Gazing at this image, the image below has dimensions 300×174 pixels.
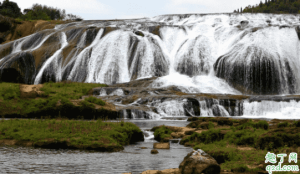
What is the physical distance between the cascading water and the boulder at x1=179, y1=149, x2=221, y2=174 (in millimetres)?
25456

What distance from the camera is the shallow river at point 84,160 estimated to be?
35.6 feet

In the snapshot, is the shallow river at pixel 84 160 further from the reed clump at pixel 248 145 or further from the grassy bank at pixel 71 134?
the reed clump at pixel 248 145

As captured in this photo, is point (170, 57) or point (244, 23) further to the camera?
point (244, 23)

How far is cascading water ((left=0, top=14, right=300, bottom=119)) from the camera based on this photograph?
45.2 m

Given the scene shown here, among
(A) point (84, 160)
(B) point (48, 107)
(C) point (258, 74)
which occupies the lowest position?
(A) point (84, 160)

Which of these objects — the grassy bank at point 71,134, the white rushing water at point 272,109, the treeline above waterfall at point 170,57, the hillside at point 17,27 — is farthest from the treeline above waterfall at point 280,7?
the grassy bank at point 71,134

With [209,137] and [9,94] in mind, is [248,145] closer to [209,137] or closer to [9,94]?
[209,137]

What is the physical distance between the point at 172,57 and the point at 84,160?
137ft

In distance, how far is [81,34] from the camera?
56.6 meters

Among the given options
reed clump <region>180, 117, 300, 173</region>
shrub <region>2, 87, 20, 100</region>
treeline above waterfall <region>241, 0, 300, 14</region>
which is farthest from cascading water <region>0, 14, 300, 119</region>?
treeline above waterfall <region>241, 0, 300, 14</region>

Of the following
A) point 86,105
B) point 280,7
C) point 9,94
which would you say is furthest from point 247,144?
point 280,7

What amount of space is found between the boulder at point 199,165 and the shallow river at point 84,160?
78.0 inches

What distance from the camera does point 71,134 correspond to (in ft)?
51.3

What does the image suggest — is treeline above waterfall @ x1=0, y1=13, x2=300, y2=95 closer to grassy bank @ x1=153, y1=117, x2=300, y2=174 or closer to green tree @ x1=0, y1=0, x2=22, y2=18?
grassy bank @ x1=153, y1=117, x2=300, y2=174
